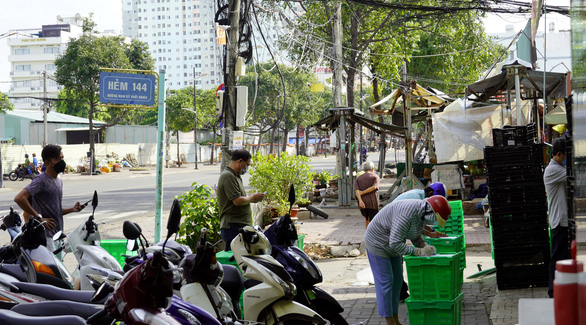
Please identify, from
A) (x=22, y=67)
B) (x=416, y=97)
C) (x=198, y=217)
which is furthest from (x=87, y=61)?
(x=22, y=67)

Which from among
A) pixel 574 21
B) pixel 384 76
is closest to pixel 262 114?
pixel 384 76

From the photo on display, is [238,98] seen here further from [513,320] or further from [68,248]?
[513,320]

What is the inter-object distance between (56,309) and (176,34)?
621 feet

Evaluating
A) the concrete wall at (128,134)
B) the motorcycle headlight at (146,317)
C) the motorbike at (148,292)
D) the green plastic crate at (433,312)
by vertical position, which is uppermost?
the concrete wall at (128,134)

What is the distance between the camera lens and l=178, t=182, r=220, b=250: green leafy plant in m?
9.26

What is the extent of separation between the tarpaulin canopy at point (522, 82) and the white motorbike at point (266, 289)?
391 inches

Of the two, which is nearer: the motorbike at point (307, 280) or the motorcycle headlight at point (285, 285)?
the motorcycle headlight at point (285, 285)

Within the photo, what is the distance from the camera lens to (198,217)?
30.6 ft

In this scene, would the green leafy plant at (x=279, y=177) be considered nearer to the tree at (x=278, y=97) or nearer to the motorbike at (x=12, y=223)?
the motorbike at (x=12, y=223)

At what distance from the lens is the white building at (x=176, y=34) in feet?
599

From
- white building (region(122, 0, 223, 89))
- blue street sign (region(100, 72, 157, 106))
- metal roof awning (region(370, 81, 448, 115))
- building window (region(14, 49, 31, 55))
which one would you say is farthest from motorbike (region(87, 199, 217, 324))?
white building (region(122, 0, 223, 89))

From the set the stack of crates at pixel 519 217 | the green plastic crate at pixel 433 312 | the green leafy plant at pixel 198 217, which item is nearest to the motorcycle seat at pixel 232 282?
the green plastic crate at pixel 433 312

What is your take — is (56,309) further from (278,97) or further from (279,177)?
(278,97)

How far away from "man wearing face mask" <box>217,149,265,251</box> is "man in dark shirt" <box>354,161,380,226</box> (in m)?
5.20
